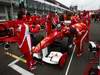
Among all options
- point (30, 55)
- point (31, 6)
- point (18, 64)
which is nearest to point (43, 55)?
point (18, 64)

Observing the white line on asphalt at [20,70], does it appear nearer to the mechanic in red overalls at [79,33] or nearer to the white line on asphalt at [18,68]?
the white line on asphalt at [18,68]

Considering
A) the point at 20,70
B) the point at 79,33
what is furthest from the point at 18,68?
the point at 79,33

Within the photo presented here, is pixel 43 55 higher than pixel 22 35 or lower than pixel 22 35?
lower

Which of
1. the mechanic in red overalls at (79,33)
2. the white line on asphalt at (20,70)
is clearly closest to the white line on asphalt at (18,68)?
the white line on asphalt at (20,70)

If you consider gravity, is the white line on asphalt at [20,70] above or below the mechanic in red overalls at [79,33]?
below

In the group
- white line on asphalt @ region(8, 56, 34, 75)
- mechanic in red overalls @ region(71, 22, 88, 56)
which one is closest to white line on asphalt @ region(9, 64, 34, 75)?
white line on asphalt @ region(8, 56, 34, 75)

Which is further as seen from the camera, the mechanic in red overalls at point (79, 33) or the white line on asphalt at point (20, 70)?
the mechanic in red overalls at point (79, 33)

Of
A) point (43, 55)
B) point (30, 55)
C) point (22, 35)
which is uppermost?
point (22, 35)

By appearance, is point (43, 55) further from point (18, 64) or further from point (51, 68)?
point (18, 64)

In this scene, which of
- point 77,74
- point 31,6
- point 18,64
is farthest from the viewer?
point 31,6

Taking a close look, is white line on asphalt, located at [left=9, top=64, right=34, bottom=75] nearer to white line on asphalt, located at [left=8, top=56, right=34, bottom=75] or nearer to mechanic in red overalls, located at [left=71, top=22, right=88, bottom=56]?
white line on asphalt, located at [left=8, top=56, right=34, bottom=75]

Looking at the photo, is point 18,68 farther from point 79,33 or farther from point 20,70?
point 79,33

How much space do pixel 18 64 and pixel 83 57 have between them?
3589 millimetres

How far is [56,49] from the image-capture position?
9.94 m
